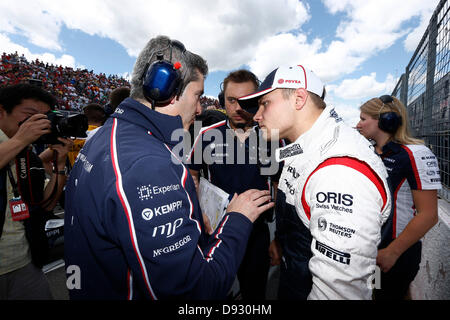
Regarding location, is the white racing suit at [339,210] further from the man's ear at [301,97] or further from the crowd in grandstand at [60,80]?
the crowd in grandstand at [60,80]

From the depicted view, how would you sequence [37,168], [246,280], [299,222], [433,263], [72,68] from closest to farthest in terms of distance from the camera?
1. [299,222]
2. [37,168]
3. [433,263]
4. [246,280]
5. [72,68]

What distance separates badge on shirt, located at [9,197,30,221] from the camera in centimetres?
163

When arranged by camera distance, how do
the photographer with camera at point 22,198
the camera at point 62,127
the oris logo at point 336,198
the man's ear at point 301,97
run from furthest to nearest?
the camera at point 62,127, the photographer with camera at point 22,198, the man's ear at point 301,97, the oris logo at point 336,198

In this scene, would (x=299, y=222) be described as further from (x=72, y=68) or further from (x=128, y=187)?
(x=72, y=68)

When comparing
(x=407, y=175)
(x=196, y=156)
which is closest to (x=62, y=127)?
(x=196, y=156)

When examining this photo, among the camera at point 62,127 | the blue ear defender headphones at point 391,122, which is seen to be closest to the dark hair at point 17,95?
the camera at point 62,127

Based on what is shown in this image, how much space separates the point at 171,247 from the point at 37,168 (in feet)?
5.53

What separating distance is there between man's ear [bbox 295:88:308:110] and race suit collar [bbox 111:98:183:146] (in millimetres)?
777

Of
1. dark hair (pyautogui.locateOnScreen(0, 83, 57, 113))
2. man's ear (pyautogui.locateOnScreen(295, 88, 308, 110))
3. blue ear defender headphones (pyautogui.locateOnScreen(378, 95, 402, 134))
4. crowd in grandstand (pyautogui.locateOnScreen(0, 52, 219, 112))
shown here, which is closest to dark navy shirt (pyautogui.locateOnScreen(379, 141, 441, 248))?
blue ear defender headphones (pyautogui.locateOnScreen(378, 95, 402, 134))

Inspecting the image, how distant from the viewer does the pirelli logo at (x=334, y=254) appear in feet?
2.79

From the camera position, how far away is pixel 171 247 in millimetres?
774

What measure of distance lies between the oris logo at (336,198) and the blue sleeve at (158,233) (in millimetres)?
540

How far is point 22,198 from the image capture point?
168cm
